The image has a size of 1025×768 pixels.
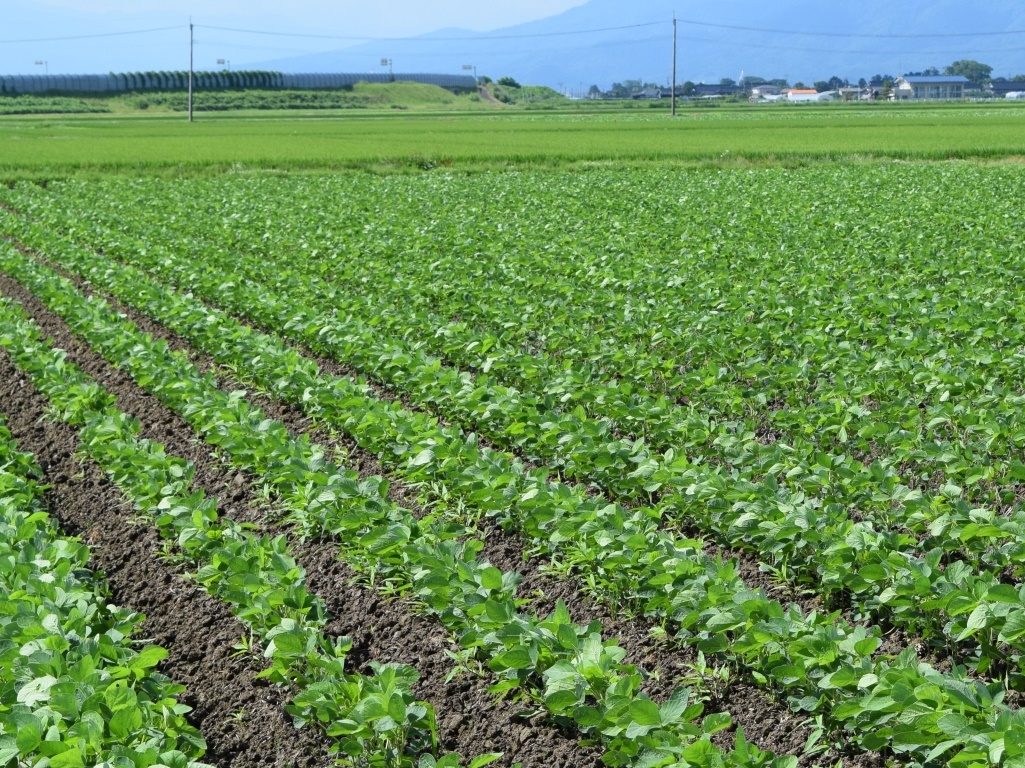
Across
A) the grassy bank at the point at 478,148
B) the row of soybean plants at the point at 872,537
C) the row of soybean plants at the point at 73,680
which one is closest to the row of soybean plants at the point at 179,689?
the row of soybean plants at the point at 73,680

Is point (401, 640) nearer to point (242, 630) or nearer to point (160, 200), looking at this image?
point (242, 630)

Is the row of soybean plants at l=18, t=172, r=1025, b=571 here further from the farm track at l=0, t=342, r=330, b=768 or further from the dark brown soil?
the farm track at l=0, t=342, r=330, b=768

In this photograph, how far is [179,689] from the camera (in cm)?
429

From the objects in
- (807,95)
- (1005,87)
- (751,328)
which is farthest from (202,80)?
(1005,87)

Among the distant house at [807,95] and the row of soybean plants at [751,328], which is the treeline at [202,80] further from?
the row of soybean plants at [751,328]

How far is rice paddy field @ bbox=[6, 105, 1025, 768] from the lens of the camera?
4.12 meters

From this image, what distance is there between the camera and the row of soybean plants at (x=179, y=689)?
371 centimetres

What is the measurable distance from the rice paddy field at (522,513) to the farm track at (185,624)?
0.07 feet

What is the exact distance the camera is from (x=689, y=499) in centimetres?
606

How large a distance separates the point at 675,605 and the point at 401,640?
1385mm

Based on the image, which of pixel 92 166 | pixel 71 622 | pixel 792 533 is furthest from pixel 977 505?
pixel 92 166

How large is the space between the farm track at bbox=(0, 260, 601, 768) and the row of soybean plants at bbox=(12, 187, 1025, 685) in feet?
5.51

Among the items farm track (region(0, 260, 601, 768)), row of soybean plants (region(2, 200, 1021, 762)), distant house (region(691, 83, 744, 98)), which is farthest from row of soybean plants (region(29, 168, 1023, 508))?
distant house (region(691, 83, 744, 98))

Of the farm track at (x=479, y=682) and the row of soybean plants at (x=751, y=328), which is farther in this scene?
the row of soybean plants at (x=751, y=328)
